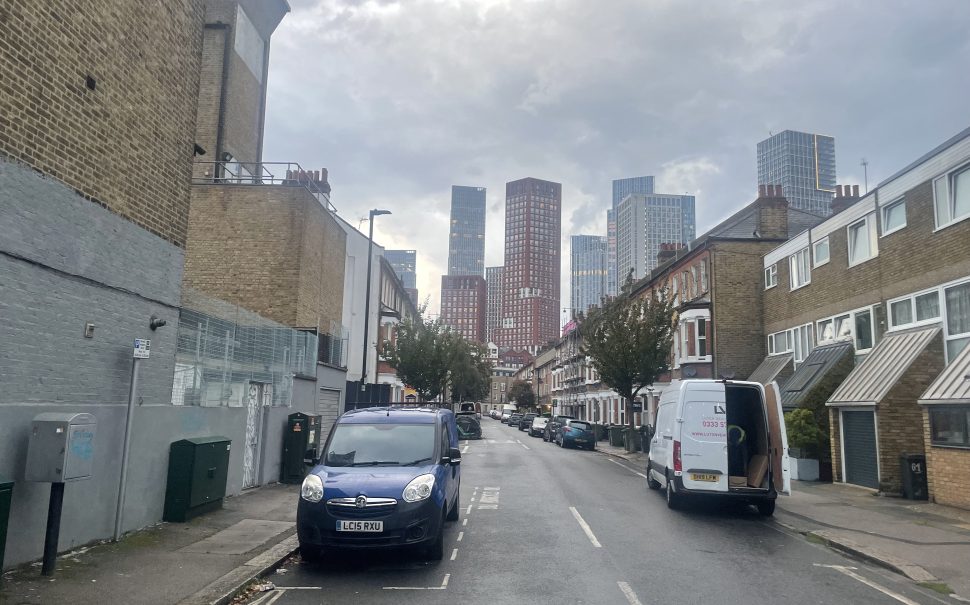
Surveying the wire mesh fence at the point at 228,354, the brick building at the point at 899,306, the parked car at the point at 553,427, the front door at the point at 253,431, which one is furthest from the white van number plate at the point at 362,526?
the parked car at the point at 553,427

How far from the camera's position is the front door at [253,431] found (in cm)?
1427

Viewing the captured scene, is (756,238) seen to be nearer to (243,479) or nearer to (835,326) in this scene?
(835,326)

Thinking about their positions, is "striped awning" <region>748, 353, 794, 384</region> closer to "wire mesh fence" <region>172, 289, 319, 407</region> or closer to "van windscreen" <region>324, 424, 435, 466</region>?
"wire mesh fence" <region>172, 289, 319, 407</region>

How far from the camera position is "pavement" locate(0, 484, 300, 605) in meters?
6.58

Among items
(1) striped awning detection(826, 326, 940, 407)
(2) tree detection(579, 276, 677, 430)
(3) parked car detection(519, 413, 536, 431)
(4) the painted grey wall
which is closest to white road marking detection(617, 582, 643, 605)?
(4) the painted grey wall

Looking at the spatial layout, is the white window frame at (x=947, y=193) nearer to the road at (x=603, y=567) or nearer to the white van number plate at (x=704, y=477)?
the road at (x=603, y=567)

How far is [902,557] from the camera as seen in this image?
9344 mm

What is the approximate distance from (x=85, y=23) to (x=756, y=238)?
28.2 m

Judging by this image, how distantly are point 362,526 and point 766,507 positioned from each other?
8.94m

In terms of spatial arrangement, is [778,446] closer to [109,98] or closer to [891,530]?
[891,530]

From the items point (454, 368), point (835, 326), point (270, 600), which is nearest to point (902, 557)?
point (270, 600)

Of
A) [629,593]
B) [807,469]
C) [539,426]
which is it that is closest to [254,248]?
[629,593]

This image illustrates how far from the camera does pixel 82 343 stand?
853 cm

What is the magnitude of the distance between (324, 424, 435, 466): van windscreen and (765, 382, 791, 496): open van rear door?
693 cm
